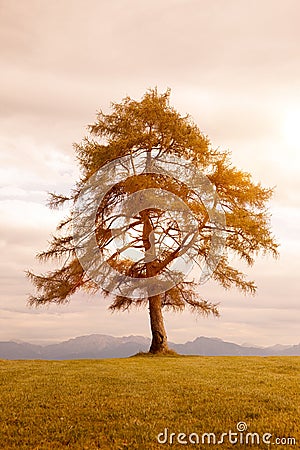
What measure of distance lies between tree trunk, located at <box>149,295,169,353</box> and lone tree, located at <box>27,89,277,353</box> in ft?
0.18

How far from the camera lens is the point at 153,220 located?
89.0ft

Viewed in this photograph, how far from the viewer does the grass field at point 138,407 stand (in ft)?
29.1

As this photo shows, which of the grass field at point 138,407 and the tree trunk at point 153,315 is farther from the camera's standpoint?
the tree trunk at point 153,315

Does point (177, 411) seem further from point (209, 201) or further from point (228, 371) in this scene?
point (209, 201)

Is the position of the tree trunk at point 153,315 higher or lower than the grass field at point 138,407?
higher

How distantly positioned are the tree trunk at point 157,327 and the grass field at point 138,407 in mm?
9725

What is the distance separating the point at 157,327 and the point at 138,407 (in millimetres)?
16340

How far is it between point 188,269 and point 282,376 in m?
10.8

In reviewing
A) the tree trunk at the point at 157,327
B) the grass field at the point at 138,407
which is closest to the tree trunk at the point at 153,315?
the tree trunk at the point at 157,327

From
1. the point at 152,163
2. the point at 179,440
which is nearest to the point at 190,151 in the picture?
the point at 152,163

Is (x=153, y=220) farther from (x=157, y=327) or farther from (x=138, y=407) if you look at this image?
(x=138, y=407)

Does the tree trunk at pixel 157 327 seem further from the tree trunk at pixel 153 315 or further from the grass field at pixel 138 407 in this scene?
the grass field at pixel 138 407

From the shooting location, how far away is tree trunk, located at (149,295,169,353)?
88.8ft

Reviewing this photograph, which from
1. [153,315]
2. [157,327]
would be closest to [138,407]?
[157,327]
